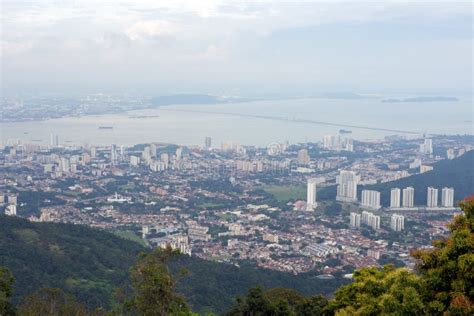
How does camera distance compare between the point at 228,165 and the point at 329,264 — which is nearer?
the point at 329,264

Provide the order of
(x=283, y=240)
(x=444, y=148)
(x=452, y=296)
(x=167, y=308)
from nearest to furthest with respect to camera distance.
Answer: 1. (x=452, y=296)
2. (x=167, y=308)
3. (x=283, y=240)
4. (x=444, y=148)

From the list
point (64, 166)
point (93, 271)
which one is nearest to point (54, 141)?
point (64, 166)

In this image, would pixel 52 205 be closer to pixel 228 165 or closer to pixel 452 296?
pixel 228 165

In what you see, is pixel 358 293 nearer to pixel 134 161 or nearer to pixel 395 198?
pixel 395 198

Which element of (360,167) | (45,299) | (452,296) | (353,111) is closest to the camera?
(452,296)

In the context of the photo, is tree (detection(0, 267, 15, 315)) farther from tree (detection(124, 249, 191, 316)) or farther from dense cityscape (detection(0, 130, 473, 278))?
dense cityscape (detection(0, 130, 473, 278))

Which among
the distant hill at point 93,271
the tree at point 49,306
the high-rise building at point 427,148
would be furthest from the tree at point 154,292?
the high-rise building at point 427,148

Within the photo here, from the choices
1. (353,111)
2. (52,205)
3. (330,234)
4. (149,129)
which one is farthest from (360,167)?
(353,111)
